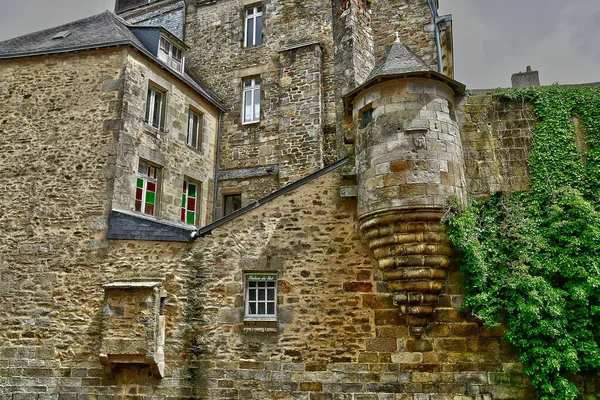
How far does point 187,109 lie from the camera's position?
40.7 ft

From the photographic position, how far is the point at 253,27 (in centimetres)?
1452

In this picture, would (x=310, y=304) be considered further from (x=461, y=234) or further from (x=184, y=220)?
(x=184, y=220)

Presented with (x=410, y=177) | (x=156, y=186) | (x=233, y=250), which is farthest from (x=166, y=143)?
(x=410, y=177)

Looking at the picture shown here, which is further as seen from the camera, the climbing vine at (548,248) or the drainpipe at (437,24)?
the drainpipe at (437,24)

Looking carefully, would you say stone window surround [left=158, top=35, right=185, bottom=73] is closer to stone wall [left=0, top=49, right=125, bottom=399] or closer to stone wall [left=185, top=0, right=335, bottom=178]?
stone wall [left=185, top=0, right=335, bottom=178]

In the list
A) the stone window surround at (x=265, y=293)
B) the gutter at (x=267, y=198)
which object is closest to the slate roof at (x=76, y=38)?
the gutter at (x=267, y=198)

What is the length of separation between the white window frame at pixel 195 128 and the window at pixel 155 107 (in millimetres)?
1080

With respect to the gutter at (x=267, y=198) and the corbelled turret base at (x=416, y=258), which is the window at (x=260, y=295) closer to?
the gutter at (x=267, y=198)

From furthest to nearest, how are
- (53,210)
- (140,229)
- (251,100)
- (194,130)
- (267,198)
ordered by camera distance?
1. (251,100)
2. (194,130)
3. (53,210)
4. (140,229)
5. (267,198)

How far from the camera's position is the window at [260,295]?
26.9 feet

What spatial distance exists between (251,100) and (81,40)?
15.1 ft

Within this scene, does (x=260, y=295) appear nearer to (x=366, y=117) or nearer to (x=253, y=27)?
(x=366, y=117)

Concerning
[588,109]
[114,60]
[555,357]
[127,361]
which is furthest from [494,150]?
[114,60]

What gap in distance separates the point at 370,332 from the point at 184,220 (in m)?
6.10
